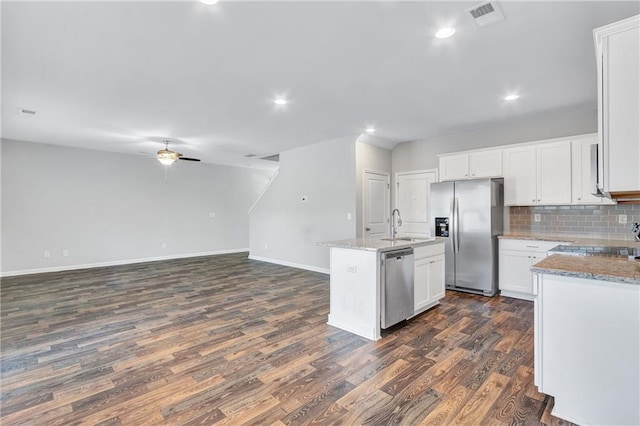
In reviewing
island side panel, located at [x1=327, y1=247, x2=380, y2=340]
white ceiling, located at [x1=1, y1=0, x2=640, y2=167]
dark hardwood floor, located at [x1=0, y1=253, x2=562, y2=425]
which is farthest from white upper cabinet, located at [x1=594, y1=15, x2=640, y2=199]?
island side panel, located at [x1=327, y1=247, x2=380, y2=340]

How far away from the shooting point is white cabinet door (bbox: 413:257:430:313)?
3559 millimetres

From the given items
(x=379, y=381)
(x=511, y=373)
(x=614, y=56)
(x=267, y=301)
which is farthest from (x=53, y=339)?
(x=614, y=56)

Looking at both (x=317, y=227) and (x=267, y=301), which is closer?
(x=267, y=301)

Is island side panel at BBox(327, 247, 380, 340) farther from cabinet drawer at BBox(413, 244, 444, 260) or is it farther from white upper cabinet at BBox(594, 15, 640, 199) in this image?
white upper cabinet at BBox(594, 15, 640, 199)

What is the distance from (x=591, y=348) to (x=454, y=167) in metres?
3.82

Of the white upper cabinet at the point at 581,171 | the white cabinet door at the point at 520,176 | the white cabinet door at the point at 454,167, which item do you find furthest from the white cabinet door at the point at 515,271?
the white cabinet door at the point at 454,167

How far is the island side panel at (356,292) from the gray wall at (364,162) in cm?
238

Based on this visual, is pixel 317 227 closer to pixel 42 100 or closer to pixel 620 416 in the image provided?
pixel 42 100

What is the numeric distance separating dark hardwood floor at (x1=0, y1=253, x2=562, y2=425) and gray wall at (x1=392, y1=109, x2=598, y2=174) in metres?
2.55

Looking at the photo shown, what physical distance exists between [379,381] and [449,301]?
248 centimetres

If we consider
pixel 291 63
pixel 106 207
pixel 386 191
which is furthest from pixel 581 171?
pixel 106 207

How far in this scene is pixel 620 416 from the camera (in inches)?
67.8

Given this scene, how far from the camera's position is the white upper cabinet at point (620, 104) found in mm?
1811

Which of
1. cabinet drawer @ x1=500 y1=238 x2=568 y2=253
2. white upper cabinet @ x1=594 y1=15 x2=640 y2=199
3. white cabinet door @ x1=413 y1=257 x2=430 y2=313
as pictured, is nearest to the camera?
white upper cabinet @ x1=594 y1=15 x2=640 y2=199
